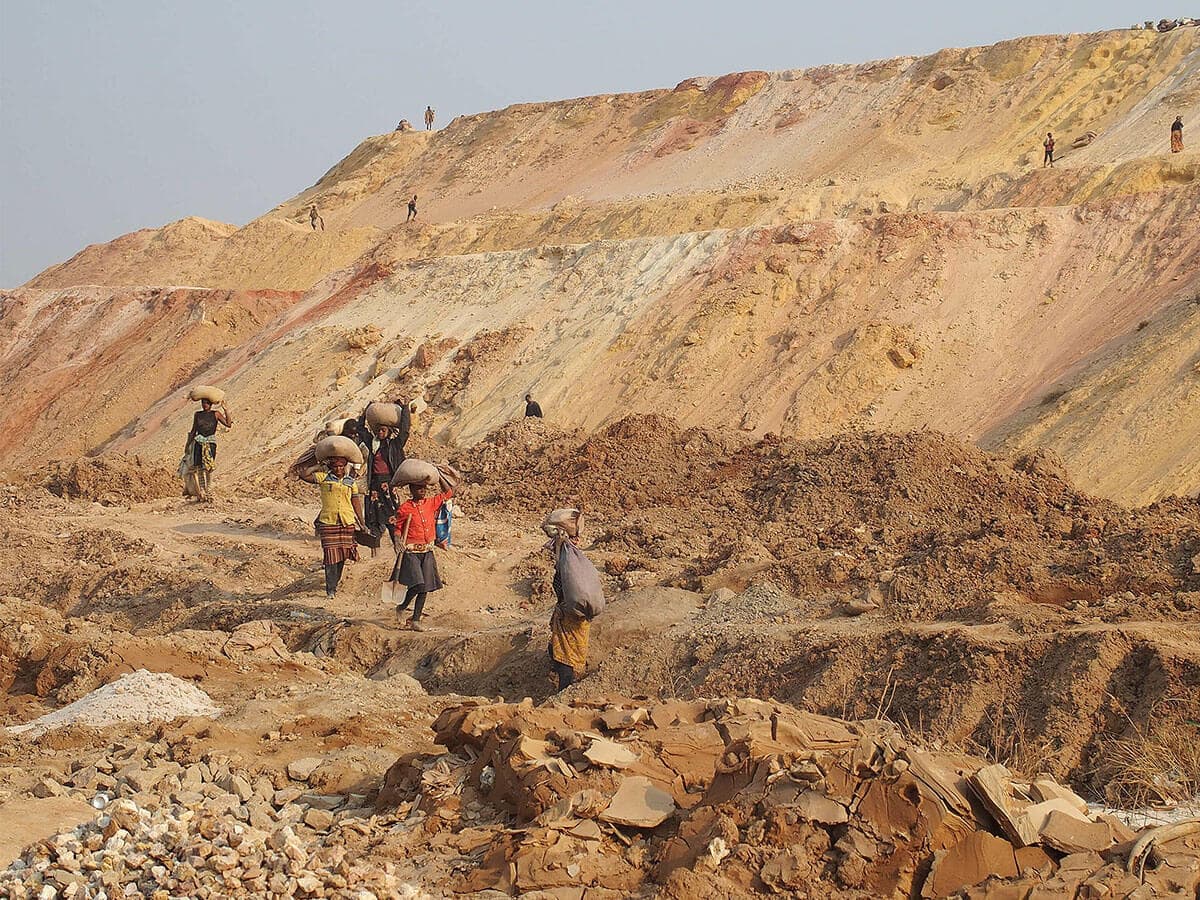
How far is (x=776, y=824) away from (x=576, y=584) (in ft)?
11.4

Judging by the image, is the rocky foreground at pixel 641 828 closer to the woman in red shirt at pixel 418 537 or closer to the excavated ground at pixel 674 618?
the excavated ground at pixel 674 618

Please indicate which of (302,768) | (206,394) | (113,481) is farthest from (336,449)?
(113,481)

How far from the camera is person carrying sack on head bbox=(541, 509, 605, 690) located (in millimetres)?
7988

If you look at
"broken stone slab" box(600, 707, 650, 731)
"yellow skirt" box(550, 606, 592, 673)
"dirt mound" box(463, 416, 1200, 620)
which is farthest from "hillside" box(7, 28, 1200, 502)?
"broken stone slab" box(600, 707, 650, 731)

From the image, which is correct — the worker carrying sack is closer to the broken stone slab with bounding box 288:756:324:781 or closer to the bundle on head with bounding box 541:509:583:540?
the bundle on head with bounding box 541:509:583:540

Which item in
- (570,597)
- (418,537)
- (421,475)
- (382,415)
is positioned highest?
(382,415)

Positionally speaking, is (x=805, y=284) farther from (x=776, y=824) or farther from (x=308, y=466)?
(x=776, y=824)

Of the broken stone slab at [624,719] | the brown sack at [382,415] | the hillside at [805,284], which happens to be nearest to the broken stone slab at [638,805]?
the broken stone slab at [624,719]

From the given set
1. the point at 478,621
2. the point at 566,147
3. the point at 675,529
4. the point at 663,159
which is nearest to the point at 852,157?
the point at 663,159

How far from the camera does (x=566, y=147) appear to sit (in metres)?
38.2

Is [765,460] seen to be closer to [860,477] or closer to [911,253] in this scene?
[860,477]

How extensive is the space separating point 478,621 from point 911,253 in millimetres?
12476

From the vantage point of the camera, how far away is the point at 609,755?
17.3ft

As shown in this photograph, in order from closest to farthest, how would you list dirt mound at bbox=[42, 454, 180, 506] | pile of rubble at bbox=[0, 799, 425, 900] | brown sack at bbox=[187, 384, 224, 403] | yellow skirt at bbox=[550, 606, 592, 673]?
pile of rubble at bbox=[0, 799, 425, 900] < yellow skirt at bbox=[550, 606, 592, 673] < brown sack at bbox=[187, 384, 224, 403] < dirt mound at bbox=[42, 454, 180, 506]
